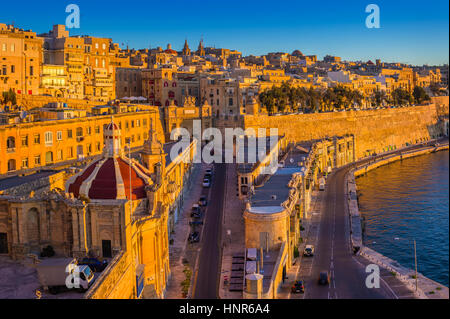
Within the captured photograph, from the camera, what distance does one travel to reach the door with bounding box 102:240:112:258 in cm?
1742

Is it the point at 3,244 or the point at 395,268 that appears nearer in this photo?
the point at 3,244

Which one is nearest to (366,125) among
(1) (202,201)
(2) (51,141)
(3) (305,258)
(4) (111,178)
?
(1) (202,201)

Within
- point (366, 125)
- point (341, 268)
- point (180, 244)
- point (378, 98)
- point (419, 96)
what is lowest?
point (341, 268)

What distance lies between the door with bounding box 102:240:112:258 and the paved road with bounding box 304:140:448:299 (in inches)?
338

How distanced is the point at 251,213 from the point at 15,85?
3158cm

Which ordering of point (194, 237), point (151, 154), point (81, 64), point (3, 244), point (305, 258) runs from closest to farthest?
point (3, 244) < point (151, 154) < point (194, 237) < point (305, 258) < point (81, 64)

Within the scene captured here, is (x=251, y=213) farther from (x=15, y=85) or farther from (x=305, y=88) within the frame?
(x=305, y=88)

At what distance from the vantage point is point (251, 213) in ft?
83.5

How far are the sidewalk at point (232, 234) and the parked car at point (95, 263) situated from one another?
5.54 m

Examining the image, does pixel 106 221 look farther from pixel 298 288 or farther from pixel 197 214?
pixel 197 214

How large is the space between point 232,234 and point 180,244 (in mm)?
3180

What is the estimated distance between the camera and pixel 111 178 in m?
19.7
